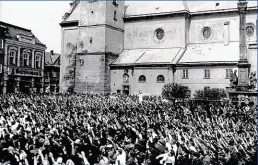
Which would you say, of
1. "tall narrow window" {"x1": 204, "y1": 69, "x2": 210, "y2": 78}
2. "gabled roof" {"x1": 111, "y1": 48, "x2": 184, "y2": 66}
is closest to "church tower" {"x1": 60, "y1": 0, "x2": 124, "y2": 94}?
"gabled roof" {"x1": 111, "y1": 48, "x2": 184, "y2": 66}

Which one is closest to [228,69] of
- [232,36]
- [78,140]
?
[232,36]

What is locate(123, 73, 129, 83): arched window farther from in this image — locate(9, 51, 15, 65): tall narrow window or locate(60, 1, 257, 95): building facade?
locate(9, 51, 15, 65): tall narrow window

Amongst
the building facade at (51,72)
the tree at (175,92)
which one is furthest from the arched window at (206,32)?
the building facade at (51,72)

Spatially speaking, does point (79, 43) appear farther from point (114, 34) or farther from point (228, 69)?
point (228, 69)

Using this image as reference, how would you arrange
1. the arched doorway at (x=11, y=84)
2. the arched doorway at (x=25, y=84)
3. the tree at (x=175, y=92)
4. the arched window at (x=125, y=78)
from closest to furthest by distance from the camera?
the tree at (x=175, y=92)
the arched window at (x=125, y=78)
the arched doorway at (x=11, y=84)
the arched doorway at (x=25, y=84)

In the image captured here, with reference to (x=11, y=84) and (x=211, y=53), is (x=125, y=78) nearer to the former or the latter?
(x=211, y=53)

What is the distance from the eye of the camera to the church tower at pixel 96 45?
43.5 meters

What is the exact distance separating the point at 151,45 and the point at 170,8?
5705mm

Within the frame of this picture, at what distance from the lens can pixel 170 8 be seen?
45.4 m

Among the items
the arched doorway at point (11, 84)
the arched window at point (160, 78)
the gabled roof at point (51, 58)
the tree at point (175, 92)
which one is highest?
the gabled roof at point (51, 58)

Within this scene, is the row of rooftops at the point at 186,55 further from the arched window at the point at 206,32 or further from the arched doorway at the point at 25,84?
the arched doorway at the point at 25,84

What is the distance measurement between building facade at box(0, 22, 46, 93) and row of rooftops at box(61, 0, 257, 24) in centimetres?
622

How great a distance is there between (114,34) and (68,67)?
348 inches

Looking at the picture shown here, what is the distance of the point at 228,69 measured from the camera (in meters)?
37.1
